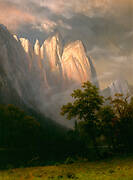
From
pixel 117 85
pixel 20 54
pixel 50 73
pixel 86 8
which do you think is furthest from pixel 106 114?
pixel 20 54

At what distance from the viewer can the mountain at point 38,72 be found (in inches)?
4856

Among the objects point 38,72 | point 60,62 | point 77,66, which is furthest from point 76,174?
point 38,72

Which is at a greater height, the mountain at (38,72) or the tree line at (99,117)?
the mountain at (38,72)

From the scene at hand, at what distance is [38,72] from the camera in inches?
6422

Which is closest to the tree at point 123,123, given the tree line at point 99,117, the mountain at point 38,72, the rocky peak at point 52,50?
the tree line at point 99,117

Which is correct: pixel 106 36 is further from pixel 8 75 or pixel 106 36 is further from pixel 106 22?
pixel 8 75

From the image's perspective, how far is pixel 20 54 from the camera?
614 ft

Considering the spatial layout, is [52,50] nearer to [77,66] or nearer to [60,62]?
[60,62]

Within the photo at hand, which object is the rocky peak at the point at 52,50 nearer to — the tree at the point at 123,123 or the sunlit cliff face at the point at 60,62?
the sunlit cliff face at the point at 60,62

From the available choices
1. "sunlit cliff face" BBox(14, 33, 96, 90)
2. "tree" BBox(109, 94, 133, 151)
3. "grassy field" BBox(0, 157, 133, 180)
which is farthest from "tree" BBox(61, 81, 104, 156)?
"sunlit cliff face" BBox(14, 33, 96, 90)

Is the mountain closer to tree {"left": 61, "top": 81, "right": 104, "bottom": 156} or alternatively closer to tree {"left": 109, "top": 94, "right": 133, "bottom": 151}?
tree {"left": 109, "top": 94, "right": 133, "bottom": 151}

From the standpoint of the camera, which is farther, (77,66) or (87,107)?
(77,66)

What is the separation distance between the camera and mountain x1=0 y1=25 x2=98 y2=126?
12334cm

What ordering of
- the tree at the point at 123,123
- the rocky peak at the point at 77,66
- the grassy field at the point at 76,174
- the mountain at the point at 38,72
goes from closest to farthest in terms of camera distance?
the grassy field at the point at 76,174
the tree at the point at 123,123
the rocky peak at the point at 77,66
the mountain at the point at 38,72
